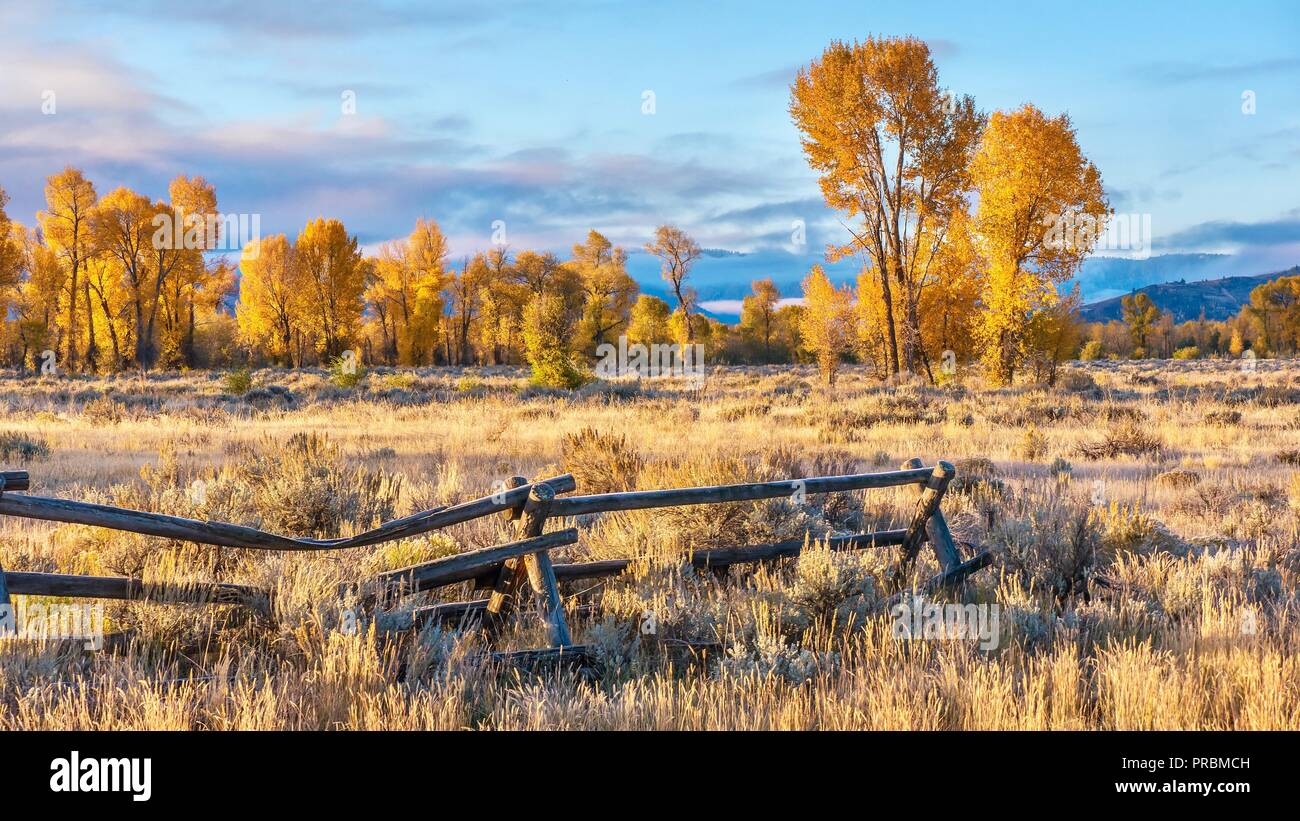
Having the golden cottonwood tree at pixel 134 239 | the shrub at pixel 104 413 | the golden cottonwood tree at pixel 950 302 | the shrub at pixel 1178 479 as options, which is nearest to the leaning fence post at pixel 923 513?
the shrub at pixel 1178 479

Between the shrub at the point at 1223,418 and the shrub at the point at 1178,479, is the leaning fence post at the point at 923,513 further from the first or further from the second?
the shrub at the point at 1223,418

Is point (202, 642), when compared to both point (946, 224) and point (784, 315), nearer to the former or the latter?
point (946, 224)

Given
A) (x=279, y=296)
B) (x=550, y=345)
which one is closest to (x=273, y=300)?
(x=279, y=296)

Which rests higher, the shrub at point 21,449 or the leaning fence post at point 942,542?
the shrub at point 21,449

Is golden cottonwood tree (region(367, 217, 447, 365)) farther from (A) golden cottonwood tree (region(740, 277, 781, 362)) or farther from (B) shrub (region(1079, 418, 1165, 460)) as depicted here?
(B) shrub (region(1079, 418, 1165, 460))

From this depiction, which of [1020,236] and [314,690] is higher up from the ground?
[1020,236]

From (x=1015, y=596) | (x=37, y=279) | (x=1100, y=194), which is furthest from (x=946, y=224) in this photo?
(x=37, y=279)

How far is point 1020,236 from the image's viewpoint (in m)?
26.8

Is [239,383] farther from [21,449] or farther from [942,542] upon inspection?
[942,542]

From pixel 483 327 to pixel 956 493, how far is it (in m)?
57.9

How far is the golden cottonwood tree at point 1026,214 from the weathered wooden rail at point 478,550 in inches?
914

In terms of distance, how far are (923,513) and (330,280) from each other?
52.7 meters

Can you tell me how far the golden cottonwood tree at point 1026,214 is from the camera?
26.3 m

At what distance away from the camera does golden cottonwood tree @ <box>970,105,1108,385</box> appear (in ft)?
86.3
